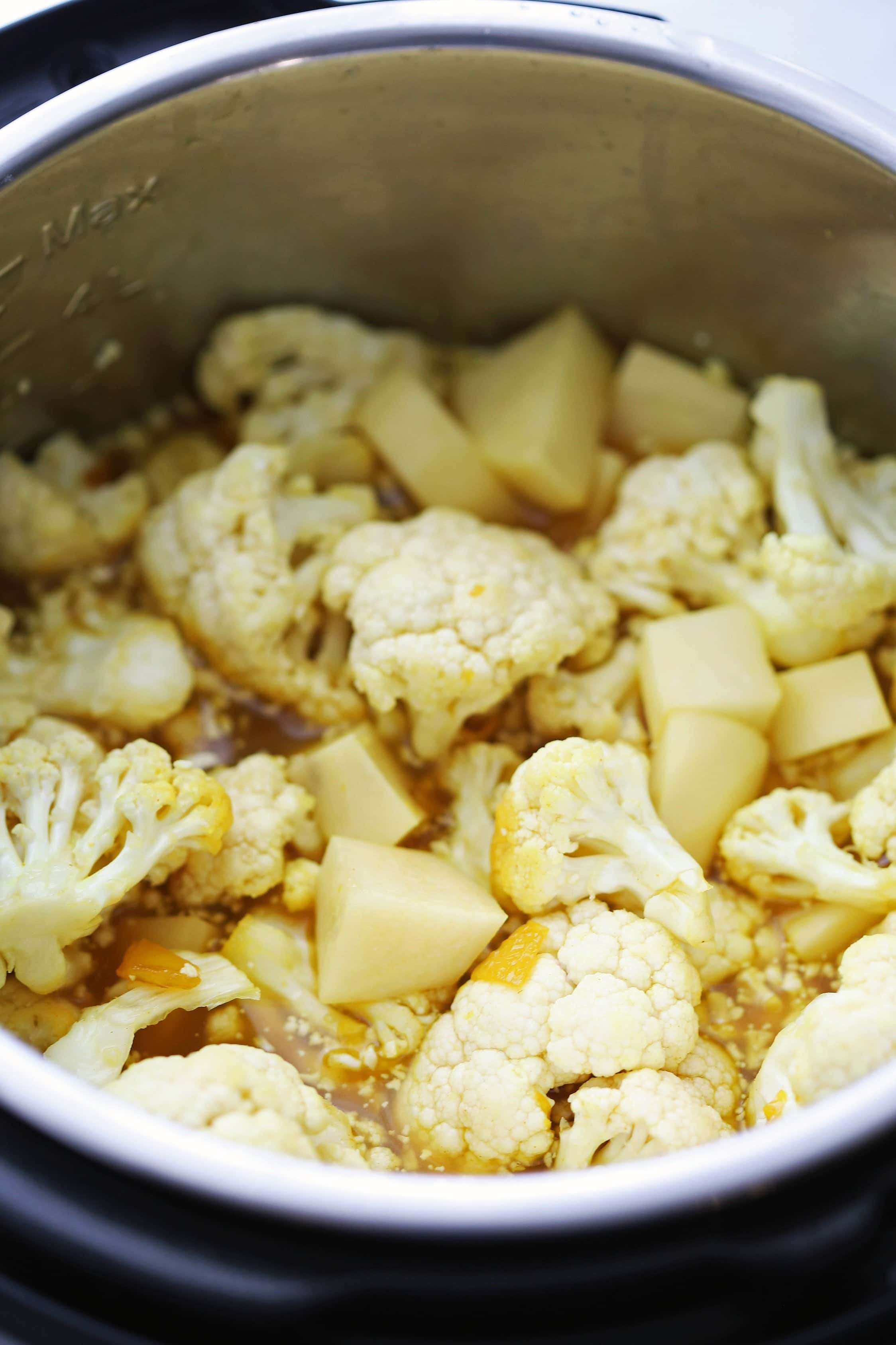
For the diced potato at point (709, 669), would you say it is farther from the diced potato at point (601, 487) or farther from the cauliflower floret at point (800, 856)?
the diced potato at point (601, 487)

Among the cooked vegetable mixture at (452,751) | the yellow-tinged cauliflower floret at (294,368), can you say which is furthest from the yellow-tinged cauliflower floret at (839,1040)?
the yellow-tinged cauliflower floret at (294,368)

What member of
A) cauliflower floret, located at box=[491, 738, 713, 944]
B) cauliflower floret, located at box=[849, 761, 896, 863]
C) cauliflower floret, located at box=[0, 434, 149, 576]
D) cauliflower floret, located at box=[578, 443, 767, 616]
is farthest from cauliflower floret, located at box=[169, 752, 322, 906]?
cauliflower floret, located at box=[849, 761, 896, 863]

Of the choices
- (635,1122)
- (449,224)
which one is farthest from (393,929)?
(449,224)

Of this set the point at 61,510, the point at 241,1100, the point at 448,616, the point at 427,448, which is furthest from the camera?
the point at 427,448

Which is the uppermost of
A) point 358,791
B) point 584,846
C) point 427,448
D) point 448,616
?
point 427,448

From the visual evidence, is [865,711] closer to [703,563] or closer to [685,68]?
[703,563]

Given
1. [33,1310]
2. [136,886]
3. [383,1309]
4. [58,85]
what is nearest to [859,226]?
[58,85]

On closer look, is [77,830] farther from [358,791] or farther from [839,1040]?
[839,1040]
